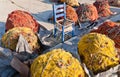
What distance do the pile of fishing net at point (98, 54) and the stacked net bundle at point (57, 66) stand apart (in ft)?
1.35

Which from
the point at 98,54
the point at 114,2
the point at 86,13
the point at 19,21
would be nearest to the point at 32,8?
the point at 86,13

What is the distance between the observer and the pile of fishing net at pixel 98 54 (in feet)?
14.3

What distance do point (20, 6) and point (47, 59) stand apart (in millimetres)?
5085

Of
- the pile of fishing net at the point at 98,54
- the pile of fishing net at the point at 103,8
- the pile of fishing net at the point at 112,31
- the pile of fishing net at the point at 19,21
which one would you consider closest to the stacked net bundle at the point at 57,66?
the pile of fishing net at the point at 98,54

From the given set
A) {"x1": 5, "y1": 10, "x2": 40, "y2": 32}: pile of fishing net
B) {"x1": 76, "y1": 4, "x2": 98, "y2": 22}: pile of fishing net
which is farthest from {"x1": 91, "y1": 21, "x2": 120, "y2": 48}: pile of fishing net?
{"x1": 76, "y1": 4, "x2": 98, "y2": 22}: pile of fishing net

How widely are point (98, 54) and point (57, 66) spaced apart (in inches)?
34.2

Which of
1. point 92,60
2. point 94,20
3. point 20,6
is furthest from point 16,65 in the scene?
point 20,6

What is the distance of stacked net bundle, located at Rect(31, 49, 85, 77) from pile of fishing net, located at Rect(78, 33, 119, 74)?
1.35ft

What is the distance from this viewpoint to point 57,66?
3.86m

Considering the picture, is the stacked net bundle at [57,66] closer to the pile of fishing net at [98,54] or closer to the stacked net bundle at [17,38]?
A: the pile of fishing net at [98,54]

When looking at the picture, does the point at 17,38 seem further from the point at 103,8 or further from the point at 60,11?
the point at 103,8

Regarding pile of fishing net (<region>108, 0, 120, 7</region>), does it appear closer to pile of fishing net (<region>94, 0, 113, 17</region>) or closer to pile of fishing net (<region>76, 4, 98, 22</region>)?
pile of fishing net (<region>94, 0, 113, 17</region>)

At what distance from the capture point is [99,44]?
4.44 meters

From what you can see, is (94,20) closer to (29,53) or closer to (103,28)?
(103,28)
